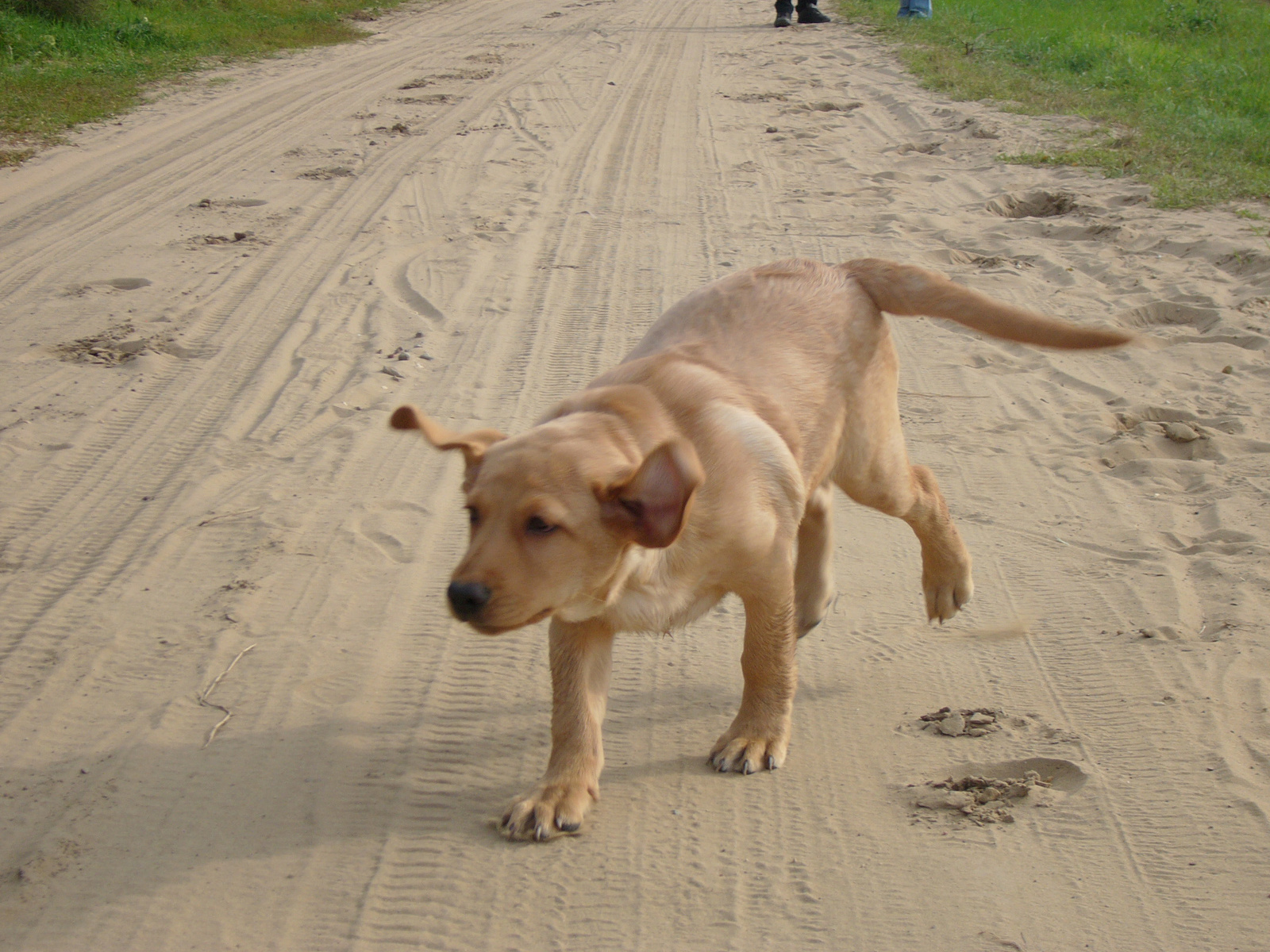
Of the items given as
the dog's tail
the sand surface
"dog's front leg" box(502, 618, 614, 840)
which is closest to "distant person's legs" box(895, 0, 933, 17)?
the sand surface

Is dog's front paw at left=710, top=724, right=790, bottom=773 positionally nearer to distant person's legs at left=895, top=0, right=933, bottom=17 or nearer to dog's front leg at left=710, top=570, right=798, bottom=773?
dog's front leg at left=710, top=570, right=798, bottom=773

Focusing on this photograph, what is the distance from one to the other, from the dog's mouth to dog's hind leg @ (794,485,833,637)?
5.21ft

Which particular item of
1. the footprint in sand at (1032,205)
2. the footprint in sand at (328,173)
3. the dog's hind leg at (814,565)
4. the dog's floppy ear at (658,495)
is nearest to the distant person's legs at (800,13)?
the footprint in sand at (328,173)

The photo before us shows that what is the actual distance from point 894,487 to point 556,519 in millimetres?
1738

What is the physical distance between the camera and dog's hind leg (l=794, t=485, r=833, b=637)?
13.6 feet

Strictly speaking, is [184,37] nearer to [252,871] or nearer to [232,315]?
[232,315]

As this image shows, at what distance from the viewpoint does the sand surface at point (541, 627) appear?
2.87m

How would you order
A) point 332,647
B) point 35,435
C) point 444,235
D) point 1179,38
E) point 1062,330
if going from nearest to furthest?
1. point 1062,330
2. point 332,647
3. point 35,435
4. point 444,235
5. point 1179,38

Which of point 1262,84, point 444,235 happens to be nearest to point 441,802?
point 444,235

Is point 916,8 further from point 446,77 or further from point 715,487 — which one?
point 715,487

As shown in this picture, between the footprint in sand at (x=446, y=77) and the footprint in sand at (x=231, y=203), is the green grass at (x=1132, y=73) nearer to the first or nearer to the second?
the footprint in sand at (x=446, y=77)

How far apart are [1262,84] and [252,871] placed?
1209 cm

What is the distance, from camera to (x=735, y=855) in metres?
3.00

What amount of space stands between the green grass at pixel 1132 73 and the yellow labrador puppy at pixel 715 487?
5379 millimetres
